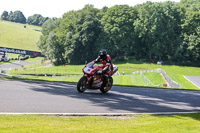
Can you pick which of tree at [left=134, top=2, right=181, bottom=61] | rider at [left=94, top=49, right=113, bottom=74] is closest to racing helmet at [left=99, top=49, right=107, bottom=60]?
rider at [left=94, top=49, right=113, bottom=74]

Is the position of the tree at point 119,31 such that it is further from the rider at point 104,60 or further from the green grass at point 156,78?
the rider at point 104,60

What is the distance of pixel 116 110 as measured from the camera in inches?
440

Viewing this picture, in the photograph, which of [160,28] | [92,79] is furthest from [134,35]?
[92,79]

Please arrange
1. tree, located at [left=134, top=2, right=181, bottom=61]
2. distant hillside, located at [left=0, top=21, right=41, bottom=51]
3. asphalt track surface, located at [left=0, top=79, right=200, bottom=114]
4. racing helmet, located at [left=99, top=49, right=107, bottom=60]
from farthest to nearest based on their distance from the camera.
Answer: distant hillside, located at [left=0, top=21, right=41, bottom=51]
tree, located at [left=134, top=2, right=181, bottom=61]
racing helmet, located at [left=99, top=49, right=107, bottom=60]
asphalt track surface, located at [left=0, top=79, right=200, bottom=114]

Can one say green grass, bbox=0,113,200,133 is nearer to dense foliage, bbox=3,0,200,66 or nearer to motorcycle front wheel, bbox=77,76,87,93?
motorcycle front wheel, bbox=77,76,87,93

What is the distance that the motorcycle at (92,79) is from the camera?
14.7 meters

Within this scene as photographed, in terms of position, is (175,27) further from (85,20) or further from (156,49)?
(85,20)

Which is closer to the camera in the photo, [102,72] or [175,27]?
[102,72]

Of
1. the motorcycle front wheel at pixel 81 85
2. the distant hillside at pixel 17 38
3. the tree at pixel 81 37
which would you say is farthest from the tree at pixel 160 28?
the motorcycle front wheel at pixel 81 85

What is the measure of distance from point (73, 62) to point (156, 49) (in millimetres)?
27682

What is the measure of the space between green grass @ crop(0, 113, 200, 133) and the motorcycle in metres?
5.04

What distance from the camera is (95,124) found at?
867cm

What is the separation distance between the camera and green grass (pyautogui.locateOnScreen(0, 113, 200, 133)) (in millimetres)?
7749

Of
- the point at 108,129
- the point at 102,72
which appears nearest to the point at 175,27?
the point at 102,72
